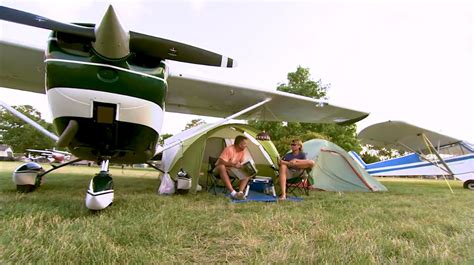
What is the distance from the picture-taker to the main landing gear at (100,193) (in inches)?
107

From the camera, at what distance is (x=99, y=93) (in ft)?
9.21

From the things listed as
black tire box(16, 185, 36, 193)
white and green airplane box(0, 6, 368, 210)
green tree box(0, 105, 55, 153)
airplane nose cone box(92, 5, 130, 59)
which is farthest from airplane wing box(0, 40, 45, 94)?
green tree box(0, 105, 55, 153)

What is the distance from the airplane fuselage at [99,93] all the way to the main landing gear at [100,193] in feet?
1.30

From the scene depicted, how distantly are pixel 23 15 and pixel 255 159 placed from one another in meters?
4.86

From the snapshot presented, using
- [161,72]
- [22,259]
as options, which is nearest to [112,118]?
[161,72]

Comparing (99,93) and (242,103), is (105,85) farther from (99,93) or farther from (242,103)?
(242,103)

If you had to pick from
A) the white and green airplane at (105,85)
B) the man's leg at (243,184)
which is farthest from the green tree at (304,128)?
the white and green airplane at (105,85)

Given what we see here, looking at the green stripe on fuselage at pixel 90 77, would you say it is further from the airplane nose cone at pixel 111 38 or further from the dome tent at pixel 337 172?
the dome tent at pixel 337 172

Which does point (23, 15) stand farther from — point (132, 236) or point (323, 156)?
point (323, 156)

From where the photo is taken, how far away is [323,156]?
273 inches

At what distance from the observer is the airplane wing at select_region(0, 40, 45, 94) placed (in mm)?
4449

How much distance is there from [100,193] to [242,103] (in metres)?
4.14

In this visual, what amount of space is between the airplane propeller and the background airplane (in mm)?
6036

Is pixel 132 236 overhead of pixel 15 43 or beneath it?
beneath
